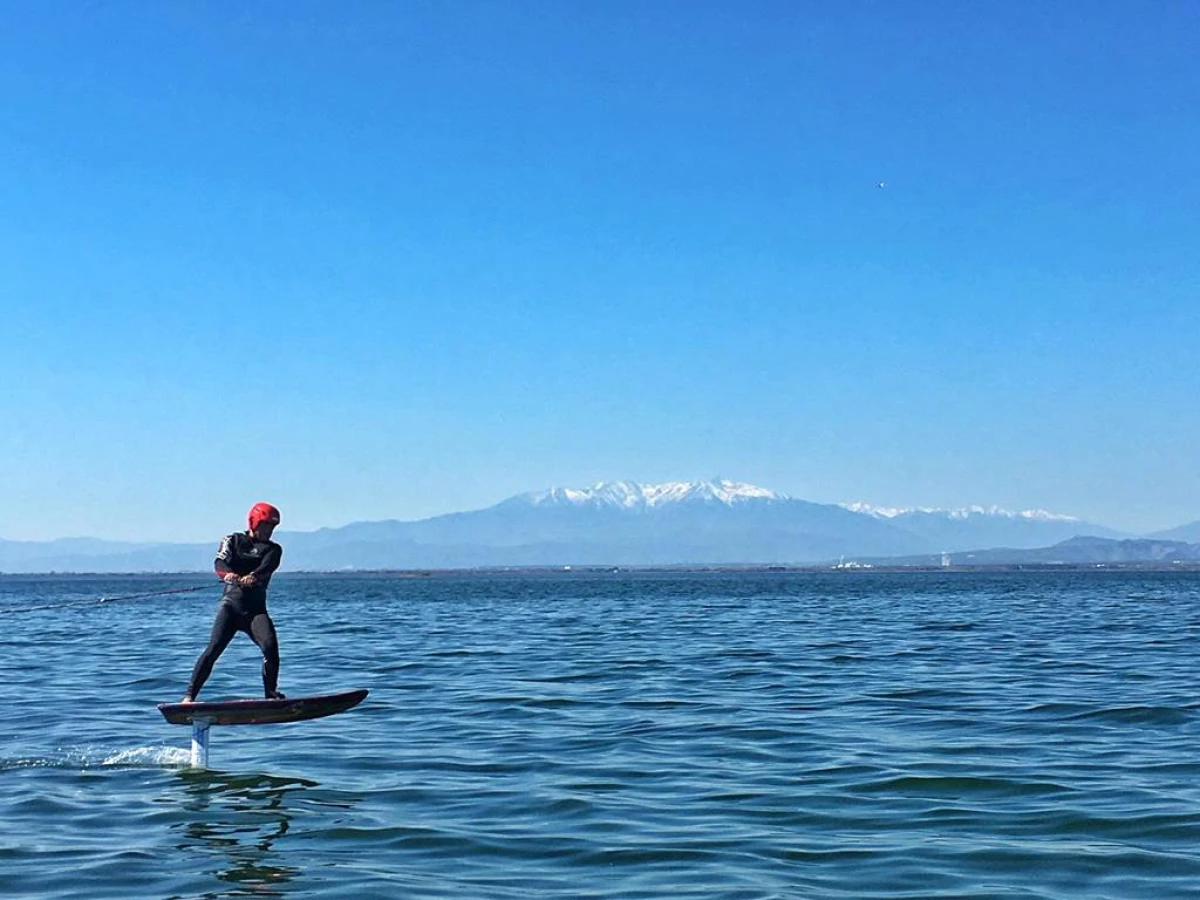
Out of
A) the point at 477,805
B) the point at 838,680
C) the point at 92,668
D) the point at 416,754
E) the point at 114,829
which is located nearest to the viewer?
the point at 114,829

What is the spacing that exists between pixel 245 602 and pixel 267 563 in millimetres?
536

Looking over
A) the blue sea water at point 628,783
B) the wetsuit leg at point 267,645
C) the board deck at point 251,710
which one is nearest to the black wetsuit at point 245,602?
the wetsuit leg at point 267,645

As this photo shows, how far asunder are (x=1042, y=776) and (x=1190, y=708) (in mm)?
7407

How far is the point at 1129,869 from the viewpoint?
12.2 m

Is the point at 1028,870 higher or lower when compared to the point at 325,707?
lower

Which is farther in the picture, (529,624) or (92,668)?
(529,624)

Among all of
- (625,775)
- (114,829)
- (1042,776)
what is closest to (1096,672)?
(1042,776)

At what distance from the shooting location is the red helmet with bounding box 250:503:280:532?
16.9 metres

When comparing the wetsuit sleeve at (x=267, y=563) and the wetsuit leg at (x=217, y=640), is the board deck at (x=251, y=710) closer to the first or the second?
the wetsuit leg at (x=217, y=640)

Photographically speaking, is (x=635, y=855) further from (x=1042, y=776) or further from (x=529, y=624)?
(x=529, y=624)

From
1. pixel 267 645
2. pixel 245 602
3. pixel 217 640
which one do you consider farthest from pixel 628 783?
pixel 217 640

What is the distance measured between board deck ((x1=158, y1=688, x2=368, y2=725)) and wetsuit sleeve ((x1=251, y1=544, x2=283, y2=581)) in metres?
1.53

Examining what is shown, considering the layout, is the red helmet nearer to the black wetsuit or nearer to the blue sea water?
the black wetsuit

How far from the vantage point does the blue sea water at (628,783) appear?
12211 mm
